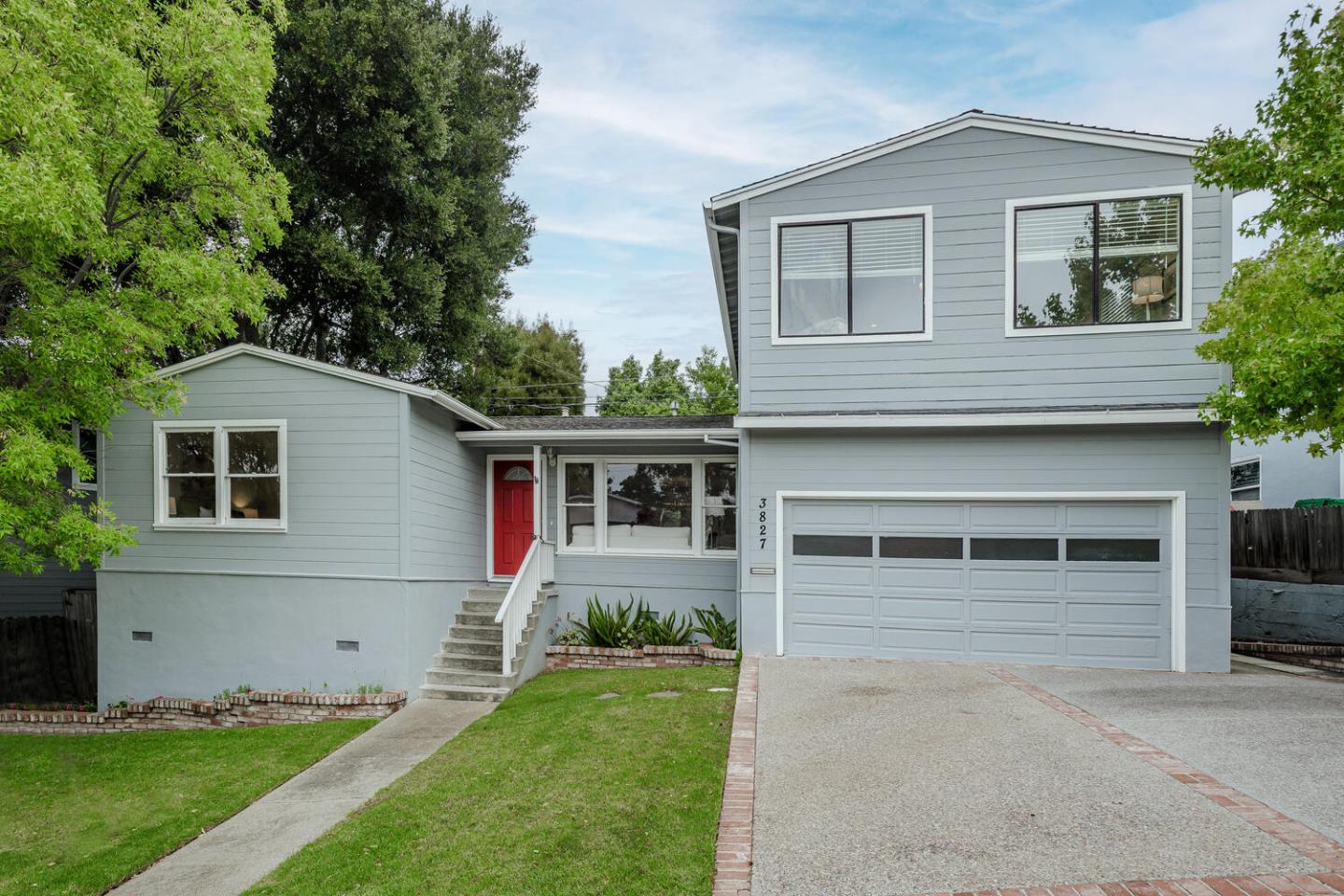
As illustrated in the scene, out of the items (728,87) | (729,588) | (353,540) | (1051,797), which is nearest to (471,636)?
(353,540)

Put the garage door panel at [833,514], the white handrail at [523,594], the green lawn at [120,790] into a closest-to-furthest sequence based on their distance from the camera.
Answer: the green lawn at [120,790] → the garage door panel at [833,514] → the white handrail at [523,594]

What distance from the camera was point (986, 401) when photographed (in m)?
9.37

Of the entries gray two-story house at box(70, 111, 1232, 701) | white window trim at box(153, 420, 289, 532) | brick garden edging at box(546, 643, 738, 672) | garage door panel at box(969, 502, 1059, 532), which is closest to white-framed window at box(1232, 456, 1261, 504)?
gray two-story house at box(70, 111, 1232, 701)

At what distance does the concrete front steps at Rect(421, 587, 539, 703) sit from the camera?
998cm

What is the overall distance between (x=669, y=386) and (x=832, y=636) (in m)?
27.0

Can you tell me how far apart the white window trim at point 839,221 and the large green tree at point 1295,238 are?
9.43ft

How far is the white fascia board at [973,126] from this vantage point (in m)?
9.03

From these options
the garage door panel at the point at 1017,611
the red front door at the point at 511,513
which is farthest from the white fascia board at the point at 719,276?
the garage door panel at the point at 1017,611

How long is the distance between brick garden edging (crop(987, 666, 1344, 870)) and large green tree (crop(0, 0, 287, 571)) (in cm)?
900

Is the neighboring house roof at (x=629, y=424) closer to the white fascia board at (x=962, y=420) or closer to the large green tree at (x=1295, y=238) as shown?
the white fascia board at (x=962, y=420)

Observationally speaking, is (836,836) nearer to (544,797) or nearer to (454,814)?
(544,797)

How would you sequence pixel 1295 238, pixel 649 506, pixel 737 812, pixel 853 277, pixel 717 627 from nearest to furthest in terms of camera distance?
A: pixel 737 812 → pixel 1295 238 → pixel 853 277 → pixel 717 627 → pixel 649 506

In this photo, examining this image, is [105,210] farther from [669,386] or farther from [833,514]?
[669,386]

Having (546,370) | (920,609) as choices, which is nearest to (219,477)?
(920,609)
